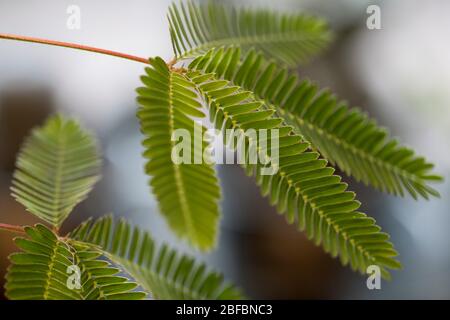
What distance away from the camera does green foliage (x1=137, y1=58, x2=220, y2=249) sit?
1.52ft

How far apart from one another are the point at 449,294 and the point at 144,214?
5.83ft

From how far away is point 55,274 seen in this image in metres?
0.49

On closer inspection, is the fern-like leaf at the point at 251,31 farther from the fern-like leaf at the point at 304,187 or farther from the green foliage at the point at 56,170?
the green foliage at the point at 56,170

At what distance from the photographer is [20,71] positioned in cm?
254

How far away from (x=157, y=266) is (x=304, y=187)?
0.30m

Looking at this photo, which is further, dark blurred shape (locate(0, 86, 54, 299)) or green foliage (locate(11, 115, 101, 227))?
dark blurred shape (locate(0, 86, 54, 299))

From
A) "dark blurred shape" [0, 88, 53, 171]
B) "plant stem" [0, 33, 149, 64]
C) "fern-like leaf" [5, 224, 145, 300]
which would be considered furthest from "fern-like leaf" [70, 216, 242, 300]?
"dark blurred shape" [0, 88, 53, 171]

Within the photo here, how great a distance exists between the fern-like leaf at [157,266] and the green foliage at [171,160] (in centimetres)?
16

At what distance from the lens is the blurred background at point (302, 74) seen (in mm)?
2434

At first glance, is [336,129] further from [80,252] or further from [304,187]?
[80,252]

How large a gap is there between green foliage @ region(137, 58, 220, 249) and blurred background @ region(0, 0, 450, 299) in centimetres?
188

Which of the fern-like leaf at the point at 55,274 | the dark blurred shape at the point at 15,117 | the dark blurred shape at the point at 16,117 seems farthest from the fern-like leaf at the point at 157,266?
the dark blurred shape at the point at 15,117

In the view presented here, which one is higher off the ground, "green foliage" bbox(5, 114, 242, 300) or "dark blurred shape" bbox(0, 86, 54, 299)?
"dark blurred shape" bbox(0, 86, 54, 299)

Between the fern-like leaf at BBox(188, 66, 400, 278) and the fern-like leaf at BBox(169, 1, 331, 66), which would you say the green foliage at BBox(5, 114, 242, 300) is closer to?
the fern-like leaf at BBox(188, 66, 400, 278)
